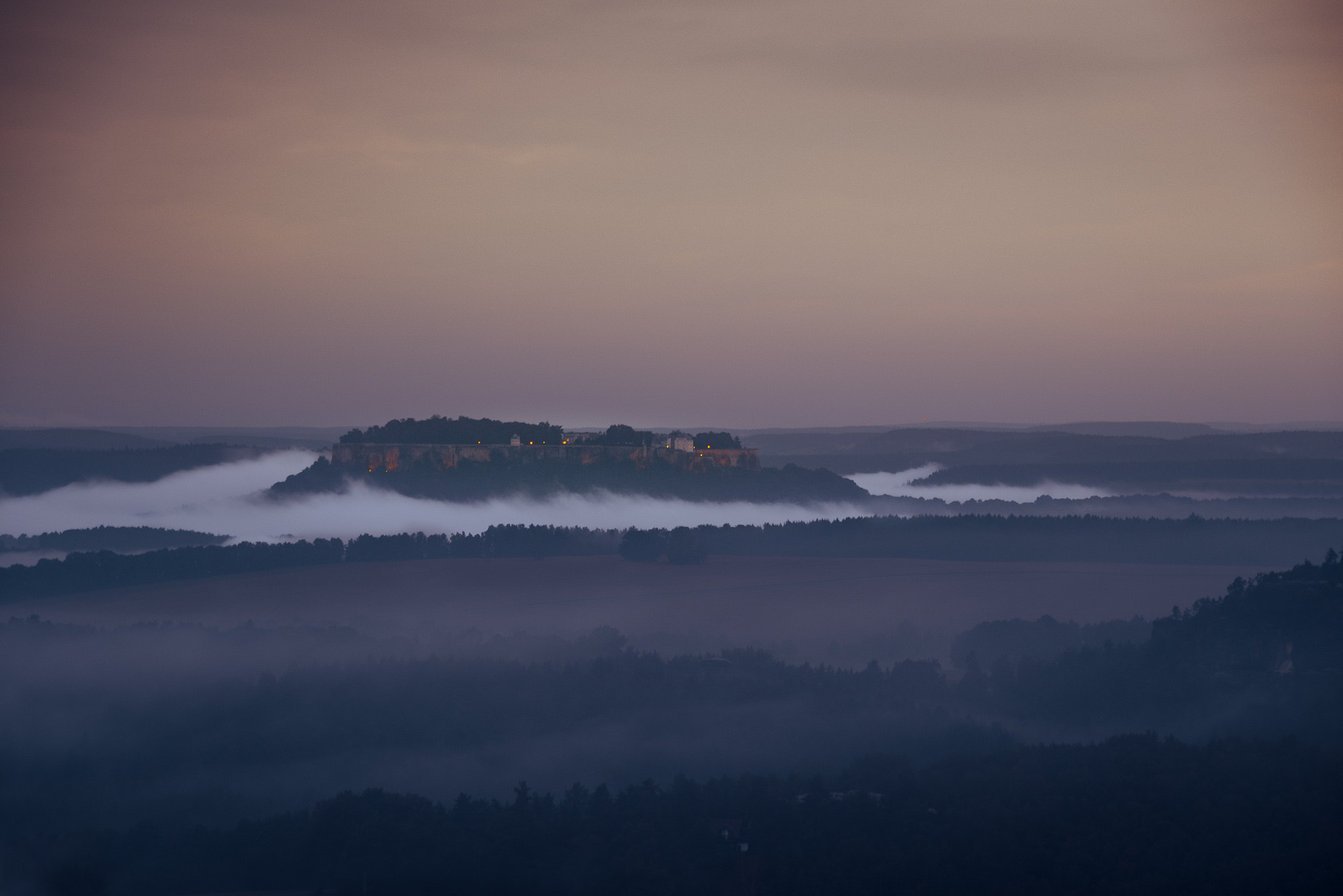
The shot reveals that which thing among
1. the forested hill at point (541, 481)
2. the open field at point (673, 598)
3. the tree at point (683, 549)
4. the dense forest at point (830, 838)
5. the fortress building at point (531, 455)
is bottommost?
the dense forest at point (830, 838)

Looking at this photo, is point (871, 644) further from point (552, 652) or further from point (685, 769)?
point (685, 769)

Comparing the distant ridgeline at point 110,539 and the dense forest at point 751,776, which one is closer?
the dense forest at point 751,776

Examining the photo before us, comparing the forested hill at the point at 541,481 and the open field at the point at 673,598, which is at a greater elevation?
the forested hill at the point at 541,481

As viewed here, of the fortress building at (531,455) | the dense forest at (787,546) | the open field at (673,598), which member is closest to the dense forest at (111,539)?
the dense forest at (787,546)

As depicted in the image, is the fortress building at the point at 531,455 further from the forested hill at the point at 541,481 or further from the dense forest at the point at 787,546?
the dense forest at the point at 787,546

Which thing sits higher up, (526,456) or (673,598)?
(526,456)

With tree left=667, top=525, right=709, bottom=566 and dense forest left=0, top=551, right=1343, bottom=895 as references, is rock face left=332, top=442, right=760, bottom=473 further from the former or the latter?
dense forest left=0, top=551, right=1343, bottom=895

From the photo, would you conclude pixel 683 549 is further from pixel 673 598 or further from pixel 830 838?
pixel 830 838

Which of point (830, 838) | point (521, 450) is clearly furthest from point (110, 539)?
point (830, 838)
